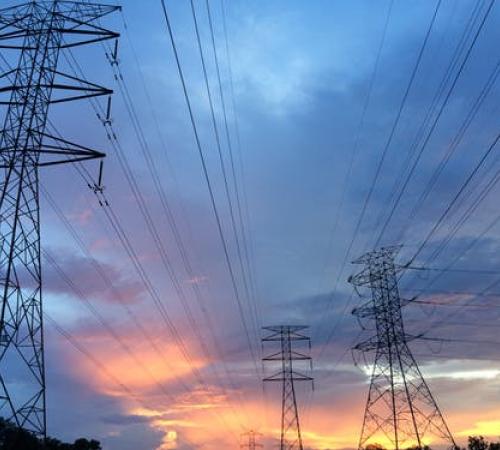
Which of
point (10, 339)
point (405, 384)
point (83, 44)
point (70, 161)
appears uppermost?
point (83, 44)

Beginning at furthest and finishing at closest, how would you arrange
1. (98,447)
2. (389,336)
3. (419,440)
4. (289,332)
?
(98,447) < (289,332) < (389,336) < (419,440)

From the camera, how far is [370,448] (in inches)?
3844

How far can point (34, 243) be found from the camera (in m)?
32.8

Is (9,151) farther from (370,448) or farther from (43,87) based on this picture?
(370,448)

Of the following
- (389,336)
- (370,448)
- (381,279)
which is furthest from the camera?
(370,448)

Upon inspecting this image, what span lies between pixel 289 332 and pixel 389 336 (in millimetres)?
26023

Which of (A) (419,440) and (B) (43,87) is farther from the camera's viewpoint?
(A) (419,440)

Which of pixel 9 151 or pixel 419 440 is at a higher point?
pixel 9 151

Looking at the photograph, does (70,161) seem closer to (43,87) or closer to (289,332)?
(43,87)

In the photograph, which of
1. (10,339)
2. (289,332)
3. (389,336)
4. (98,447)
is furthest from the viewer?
(98,447)

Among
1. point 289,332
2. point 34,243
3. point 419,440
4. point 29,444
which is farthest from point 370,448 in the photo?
point 34,243

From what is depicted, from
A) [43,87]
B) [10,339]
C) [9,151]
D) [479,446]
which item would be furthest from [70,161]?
[479,446]

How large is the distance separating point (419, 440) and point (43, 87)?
150 feet

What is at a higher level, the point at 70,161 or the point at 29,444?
the point at 70,161
